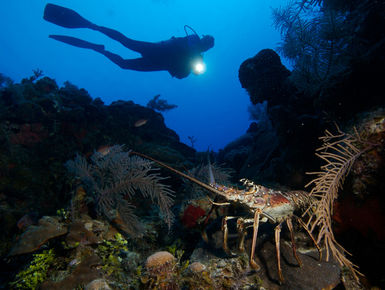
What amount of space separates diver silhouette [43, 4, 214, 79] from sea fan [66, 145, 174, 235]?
35.8 ft

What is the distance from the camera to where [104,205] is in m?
3.44

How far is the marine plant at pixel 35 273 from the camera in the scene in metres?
2.16

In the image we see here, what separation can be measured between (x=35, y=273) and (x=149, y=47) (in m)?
13.3

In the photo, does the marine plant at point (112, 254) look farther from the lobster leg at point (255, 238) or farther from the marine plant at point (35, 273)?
the lobster leg at point (255, 238)

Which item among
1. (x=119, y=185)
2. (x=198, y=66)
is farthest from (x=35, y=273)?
(x=198, y=66)

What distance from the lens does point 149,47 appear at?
12.6 meters

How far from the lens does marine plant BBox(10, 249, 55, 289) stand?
84.9 inches

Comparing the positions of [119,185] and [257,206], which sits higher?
[119,185]

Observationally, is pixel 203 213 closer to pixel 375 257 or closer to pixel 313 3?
pixel 375 257

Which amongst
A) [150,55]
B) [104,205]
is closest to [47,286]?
[104,205]

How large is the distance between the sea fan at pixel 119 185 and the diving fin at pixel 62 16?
13.3 metres

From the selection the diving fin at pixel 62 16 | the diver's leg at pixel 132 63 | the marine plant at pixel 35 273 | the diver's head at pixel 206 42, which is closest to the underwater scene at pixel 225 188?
the marine plant at pixel 35 273

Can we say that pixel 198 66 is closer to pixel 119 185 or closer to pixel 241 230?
pixel 119 185

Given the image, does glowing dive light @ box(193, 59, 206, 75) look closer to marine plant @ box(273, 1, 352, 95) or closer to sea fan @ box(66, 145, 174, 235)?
marine plant @ box(273, 1, 352, 95)
